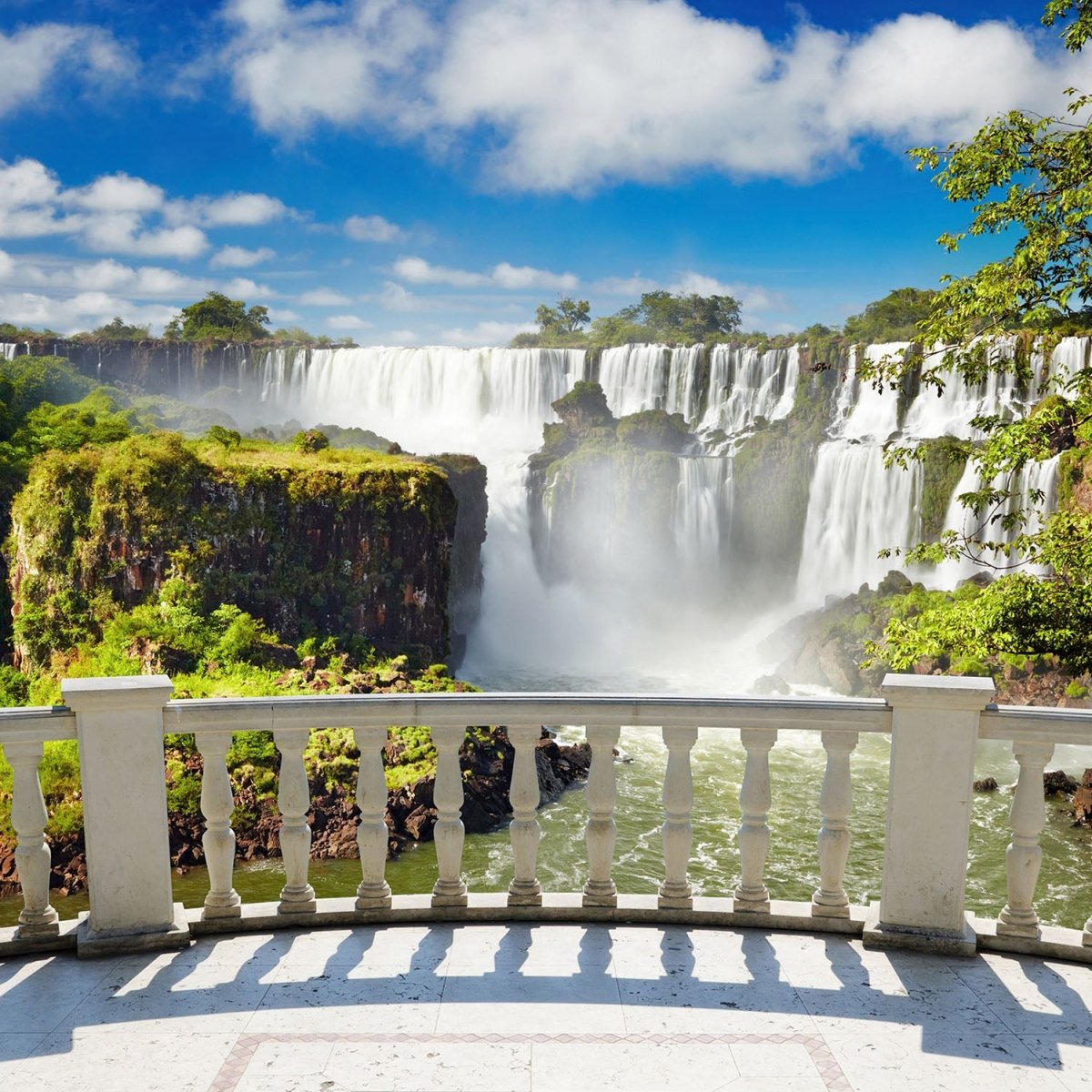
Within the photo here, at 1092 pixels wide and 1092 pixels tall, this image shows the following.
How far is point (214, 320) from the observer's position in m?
64.4

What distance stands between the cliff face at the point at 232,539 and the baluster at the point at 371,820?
76.3ft

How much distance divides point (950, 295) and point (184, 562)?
2161 centimetres

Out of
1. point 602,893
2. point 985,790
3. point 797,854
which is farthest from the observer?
point 985,790

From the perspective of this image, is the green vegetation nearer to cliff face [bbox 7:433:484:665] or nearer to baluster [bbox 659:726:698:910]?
cliff face [bbox 7:433:484:665]

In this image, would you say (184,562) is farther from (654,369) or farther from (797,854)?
(654,369)

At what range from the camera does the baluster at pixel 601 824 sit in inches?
172

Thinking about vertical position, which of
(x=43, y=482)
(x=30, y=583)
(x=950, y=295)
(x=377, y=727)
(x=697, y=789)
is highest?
(x=950, y=295)

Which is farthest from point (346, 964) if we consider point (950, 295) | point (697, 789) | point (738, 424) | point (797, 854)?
point (738, 424)

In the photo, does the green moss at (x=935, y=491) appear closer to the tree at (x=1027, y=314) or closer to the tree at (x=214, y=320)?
the tree at (x=1027, y=314)

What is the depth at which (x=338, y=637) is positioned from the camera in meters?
27.5

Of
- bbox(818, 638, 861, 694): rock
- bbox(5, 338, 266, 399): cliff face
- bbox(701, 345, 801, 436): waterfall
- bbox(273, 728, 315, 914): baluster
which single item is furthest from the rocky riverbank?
bbox(5, 338, 266, 399): cliff face

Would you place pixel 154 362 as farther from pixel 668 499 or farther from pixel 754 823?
pixel 754 823

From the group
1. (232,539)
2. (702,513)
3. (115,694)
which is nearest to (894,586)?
(702,513)

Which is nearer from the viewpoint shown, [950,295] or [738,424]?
[950,295]
